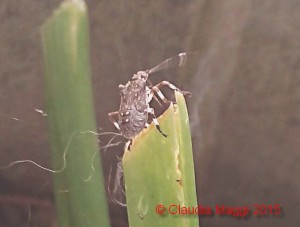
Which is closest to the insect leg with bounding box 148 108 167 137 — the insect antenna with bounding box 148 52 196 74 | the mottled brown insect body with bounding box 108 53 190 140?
the mottled brown insect body with bounding box 108 53 190 140

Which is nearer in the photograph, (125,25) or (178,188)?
(178,188)

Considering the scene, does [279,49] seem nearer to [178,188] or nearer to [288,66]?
[288,66]

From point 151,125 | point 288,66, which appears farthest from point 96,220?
point 288,66

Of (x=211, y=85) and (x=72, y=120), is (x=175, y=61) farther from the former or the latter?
(x=72, y=120)

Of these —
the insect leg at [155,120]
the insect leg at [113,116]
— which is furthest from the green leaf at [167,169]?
the insect leg at [113,116]

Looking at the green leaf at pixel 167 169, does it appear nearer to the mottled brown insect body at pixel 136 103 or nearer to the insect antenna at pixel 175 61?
the mottled brown insect body at pixel 136 103

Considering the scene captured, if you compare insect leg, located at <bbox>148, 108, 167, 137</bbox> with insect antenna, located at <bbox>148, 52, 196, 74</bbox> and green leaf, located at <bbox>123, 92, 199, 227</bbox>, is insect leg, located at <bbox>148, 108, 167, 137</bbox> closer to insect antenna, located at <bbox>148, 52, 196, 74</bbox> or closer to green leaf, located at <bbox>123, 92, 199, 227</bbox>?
green leaf, located at <bbox>123, 92, 199, 227</bbox>

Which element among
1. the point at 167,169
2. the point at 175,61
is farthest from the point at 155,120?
the point at 175,61
